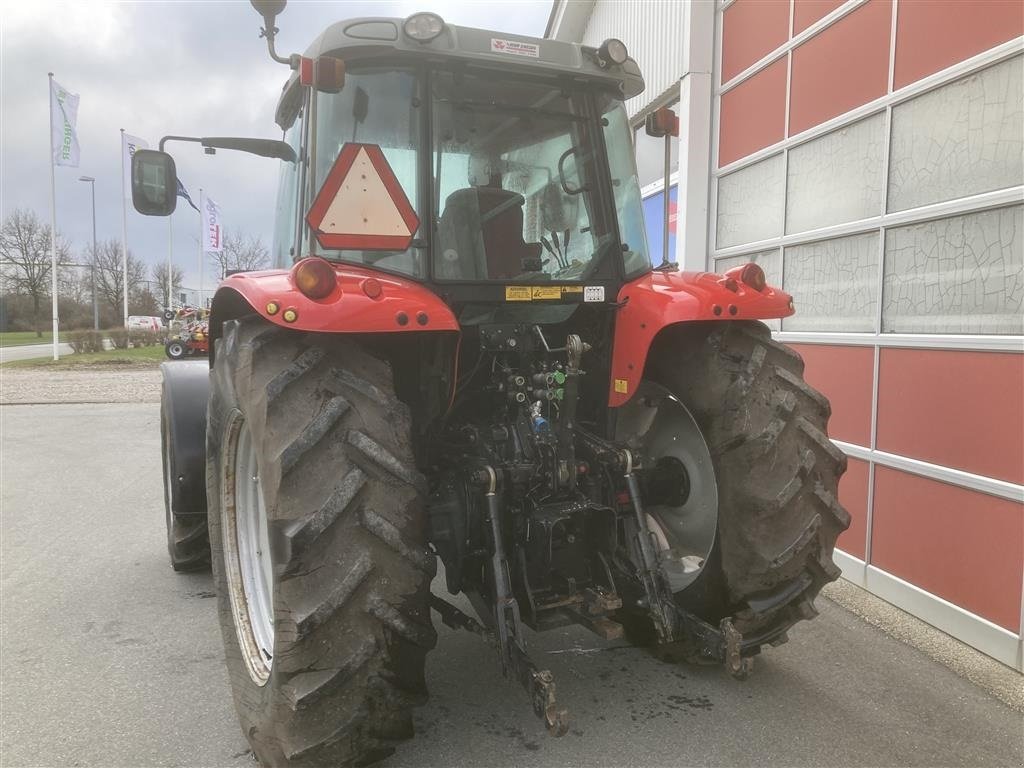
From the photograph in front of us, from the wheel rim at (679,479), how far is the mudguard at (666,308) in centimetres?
21

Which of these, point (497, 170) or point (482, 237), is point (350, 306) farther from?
point (497, 170)

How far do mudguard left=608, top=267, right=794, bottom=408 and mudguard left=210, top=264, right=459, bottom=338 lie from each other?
83 cm

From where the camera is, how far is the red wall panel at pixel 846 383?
4316 millimetres

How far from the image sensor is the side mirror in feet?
10.8

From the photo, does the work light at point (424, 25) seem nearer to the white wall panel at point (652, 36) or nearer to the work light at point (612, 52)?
the work light at point (612, 52)

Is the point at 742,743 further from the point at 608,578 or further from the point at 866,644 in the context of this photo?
the point at 866,644

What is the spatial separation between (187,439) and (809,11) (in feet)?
15.9

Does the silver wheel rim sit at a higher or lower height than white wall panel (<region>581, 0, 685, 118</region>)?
lower

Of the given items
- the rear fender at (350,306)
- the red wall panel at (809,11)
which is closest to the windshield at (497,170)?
the rear fender at (350,306)

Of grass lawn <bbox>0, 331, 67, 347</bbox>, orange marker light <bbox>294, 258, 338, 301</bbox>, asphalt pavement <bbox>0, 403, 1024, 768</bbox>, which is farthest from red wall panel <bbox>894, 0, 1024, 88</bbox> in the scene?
grass lawn <bbox>0, 331, 67, 347</bbox>

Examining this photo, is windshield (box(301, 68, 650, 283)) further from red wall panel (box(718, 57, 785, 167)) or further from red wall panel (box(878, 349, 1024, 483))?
red wall panel (box(718, 57, 785, 167))

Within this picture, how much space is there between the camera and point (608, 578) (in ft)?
9.20

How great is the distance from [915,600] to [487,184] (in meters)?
3.08

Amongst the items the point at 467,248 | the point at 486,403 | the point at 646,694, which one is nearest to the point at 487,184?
the point at 467,248
